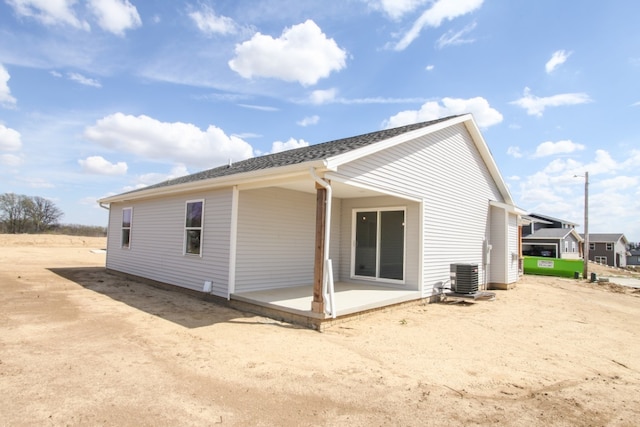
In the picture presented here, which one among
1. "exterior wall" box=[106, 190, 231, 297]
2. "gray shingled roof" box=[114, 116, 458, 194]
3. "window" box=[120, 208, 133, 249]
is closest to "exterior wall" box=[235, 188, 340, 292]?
"exterior wall" box=[106, 190, 231, 297]

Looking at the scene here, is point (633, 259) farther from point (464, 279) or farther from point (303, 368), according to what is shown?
point (303, 368)

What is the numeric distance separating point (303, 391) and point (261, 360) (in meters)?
1.03

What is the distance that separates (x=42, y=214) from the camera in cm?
4384

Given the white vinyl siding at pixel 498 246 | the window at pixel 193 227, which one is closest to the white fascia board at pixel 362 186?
the window at pixel 193 227

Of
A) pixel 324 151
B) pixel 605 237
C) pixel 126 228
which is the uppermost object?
pixel 324 151

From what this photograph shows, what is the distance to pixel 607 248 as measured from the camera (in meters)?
45.8

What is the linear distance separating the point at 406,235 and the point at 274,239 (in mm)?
3391

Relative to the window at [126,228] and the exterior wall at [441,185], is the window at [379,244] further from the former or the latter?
the window at [126,228]

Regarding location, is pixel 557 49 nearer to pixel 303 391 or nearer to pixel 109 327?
pixel 303 391

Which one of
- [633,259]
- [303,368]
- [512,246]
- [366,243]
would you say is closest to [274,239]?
[366,243]

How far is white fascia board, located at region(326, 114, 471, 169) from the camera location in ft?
19.8

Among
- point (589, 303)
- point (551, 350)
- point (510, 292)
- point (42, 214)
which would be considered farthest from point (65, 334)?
point (42, 214)

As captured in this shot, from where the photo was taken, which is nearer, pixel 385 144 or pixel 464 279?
pixel 385 144

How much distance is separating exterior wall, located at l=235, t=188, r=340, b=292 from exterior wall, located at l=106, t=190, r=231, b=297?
415mm
